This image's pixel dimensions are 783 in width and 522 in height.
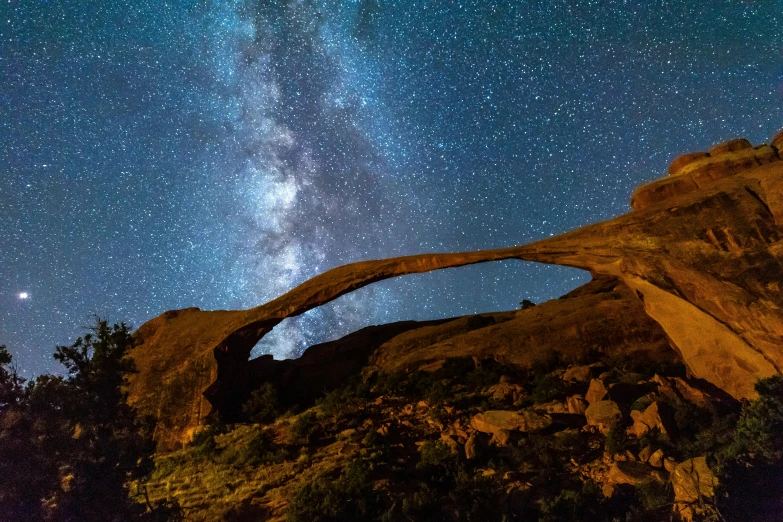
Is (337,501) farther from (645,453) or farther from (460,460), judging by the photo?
(645,453)

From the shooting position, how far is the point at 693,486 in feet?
30.6

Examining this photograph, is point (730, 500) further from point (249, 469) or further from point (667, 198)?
point (249, 469)

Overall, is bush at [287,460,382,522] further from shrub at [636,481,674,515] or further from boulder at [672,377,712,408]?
boulder at [672,377,712,408]

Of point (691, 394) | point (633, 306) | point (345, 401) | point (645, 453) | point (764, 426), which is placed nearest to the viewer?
point (764, 426)

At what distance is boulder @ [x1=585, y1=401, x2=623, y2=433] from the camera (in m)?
13.1

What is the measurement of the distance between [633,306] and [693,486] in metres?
13.4

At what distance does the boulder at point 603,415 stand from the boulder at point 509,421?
141 cm

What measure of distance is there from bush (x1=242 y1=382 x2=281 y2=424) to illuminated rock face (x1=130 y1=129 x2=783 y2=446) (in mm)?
912

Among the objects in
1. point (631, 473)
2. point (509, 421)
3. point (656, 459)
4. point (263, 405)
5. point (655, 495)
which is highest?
point (263, 405)

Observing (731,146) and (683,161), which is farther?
(683,161)

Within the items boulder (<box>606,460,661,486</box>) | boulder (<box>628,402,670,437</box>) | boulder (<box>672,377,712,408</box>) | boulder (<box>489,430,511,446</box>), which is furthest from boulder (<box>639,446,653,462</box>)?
boulder (<box>489,430,511,446</box>)

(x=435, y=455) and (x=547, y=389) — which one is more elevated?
(x=547, y=389)

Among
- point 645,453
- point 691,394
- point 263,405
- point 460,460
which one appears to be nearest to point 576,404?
point 645,453

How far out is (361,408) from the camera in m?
17.1
